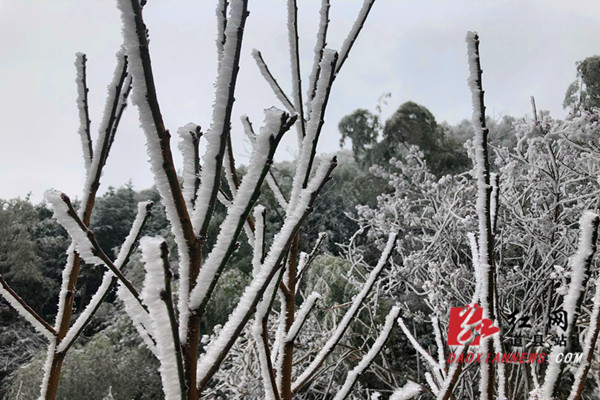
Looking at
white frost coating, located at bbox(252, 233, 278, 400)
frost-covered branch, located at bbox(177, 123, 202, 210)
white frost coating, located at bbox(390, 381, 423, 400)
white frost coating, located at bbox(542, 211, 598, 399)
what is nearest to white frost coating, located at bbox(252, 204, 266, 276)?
white frost coating, located at bbox(252, 233, 278, 400)

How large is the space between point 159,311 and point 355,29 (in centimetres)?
54

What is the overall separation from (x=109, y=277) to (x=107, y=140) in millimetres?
189

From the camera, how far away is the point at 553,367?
38 centimetres

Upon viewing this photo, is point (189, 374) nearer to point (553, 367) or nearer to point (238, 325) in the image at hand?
point (238, 325)

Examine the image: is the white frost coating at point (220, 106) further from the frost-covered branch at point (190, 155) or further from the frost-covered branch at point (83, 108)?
the frost-covered branch at point (83, 108)

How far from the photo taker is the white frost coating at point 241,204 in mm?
329

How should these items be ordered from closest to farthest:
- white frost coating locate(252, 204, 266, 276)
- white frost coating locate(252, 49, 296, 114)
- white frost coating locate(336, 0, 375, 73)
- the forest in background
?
white frost coating locate(252, 204, 266, 276) < white frost coating locate(336, 0, 375, 73) < white frost coating locate(252, 49, 296, 114) < the forest in background

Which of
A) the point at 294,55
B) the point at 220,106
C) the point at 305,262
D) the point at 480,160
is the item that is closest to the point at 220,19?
the point at 294,55

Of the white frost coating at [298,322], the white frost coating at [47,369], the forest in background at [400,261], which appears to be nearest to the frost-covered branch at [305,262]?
the forest in background at [400,261]

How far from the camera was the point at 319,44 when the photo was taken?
658 millimetres

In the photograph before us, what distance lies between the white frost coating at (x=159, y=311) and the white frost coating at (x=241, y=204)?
0.14 feet

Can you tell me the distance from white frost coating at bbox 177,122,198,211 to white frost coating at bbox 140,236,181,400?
13 cm

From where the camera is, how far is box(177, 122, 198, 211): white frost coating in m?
0.41

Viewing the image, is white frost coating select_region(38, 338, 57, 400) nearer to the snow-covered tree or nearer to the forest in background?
the snow-covered tree
